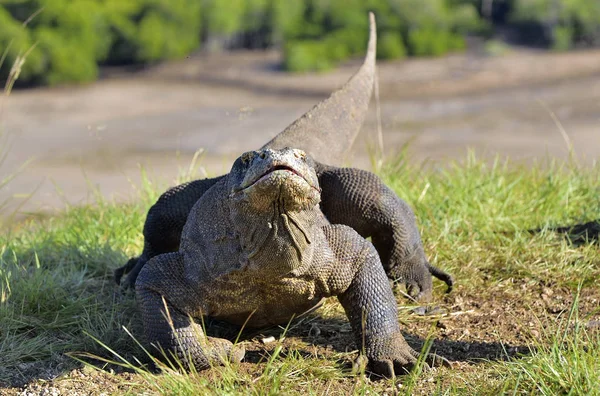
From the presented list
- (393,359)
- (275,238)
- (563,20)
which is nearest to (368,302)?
(393,359)

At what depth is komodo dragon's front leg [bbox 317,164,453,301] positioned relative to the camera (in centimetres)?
486

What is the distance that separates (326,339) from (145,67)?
10.7 meters

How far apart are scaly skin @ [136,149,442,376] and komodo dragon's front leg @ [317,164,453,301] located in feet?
1.64

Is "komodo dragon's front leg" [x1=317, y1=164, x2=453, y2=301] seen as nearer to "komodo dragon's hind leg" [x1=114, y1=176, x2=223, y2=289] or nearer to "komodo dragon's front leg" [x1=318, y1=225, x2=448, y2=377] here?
"komodo dragon's front leg" [x1=318, y1=225, x2=448, y2=377]

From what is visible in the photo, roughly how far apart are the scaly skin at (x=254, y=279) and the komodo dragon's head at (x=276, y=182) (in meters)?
0.03

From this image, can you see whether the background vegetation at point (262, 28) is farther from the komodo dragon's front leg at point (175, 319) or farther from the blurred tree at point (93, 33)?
the komodo dragon's front leg at point (175, 319)

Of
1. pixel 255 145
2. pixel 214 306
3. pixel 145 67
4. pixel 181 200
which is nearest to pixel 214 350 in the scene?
pixel 214 306

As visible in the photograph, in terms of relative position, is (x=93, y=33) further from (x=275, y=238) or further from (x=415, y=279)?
(x=275, y=238)

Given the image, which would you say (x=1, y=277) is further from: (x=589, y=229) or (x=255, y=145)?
(x=255, y=145)

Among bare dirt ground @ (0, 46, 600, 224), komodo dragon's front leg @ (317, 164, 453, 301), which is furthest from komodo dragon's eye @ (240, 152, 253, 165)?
bare dirt ground @ (0, 46, 600, 224)

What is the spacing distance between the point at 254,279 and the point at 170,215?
46.1 inches

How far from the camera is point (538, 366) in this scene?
12.1 feet

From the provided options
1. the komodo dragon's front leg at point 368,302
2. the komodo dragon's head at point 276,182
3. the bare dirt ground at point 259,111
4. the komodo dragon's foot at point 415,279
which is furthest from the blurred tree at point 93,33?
the komodo dragon's head at point 276,182

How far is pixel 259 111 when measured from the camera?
12680mm
